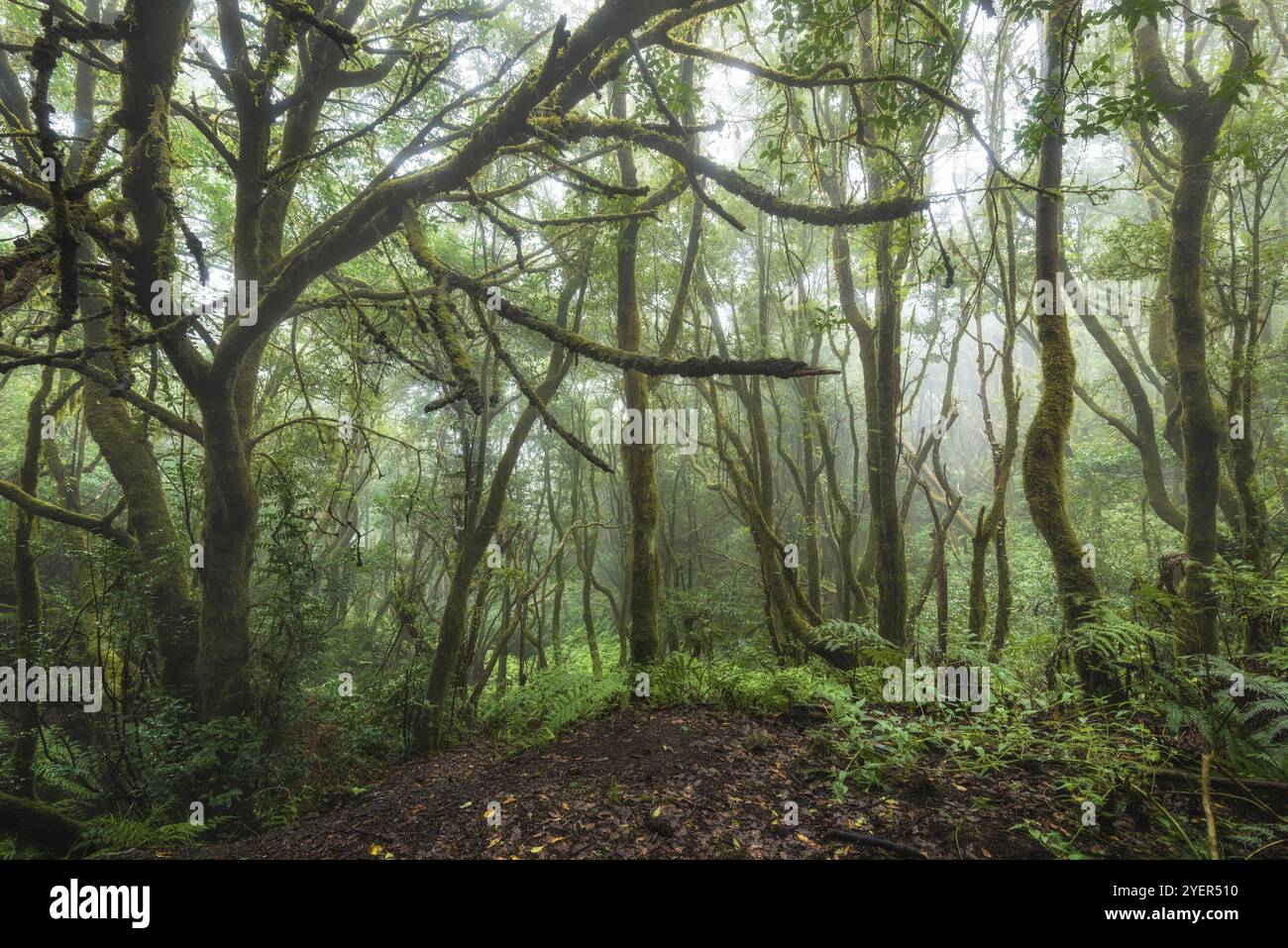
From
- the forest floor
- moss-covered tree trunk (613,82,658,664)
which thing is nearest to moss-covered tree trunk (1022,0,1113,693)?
the forest floor

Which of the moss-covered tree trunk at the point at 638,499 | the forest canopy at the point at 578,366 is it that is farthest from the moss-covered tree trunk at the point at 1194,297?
the moss-covered tree trunk at the point at 638,499

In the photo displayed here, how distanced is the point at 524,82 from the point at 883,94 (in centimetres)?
238

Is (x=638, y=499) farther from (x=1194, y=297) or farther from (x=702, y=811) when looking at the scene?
(x=1194, y=297)

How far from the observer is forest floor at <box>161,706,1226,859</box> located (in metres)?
2.76

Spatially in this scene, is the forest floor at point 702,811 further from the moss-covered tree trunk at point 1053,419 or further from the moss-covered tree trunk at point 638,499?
the moss-covered tree trunk at point 1053,419

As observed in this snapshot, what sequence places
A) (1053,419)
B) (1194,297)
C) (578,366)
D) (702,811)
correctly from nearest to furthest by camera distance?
(702,811), (1053,419), (1194,297), (578,366)

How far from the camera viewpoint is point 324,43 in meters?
4.30

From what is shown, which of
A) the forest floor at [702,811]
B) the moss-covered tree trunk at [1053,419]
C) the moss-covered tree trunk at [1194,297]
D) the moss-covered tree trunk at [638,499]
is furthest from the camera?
the moss-covered tree trunk at [638,499]

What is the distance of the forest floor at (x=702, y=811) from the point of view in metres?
2.76

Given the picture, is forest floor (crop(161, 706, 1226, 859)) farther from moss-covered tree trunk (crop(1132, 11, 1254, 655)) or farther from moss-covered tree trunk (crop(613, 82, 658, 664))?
moss-covered tree trunk (crop(1132, 11, 1254, 655))

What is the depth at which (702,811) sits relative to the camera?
310 cm

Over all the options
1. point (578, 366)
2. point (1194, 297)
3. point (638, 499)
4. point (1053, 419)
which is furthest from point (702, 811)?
point (1194, 297)
